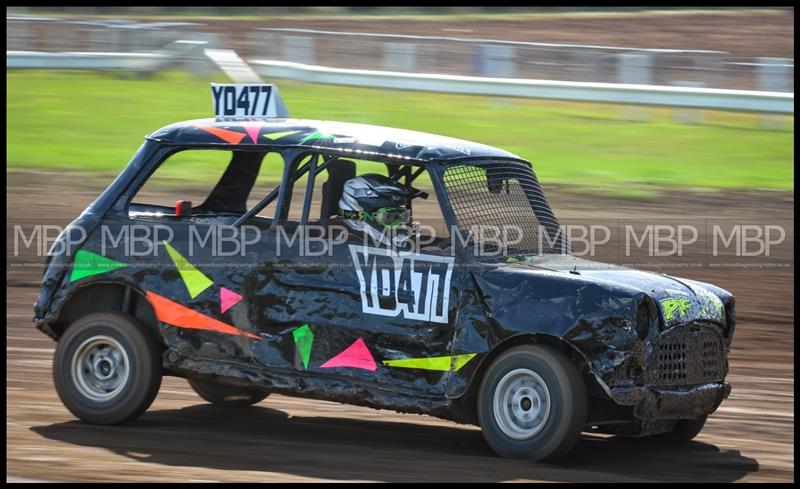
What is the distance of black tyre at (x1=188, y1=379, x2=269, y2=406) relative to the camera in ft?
28.9

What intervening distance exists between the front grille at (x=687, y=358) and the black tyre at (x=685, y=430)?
35cm

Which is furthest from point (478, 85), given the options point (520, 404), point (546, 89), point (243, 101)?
point (520, 404)

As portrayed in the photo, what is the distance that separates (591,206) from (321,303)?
8.96m

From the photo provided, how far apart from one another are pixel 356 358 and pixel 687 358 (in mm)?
1878

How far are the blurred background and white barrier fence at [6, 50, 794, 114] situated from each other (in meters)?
0.03

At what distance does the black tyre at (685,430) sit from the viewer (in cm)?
775

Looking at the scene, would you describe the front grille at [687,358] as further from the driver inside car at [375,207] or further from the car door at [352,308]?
the driver inside car at [375,207]

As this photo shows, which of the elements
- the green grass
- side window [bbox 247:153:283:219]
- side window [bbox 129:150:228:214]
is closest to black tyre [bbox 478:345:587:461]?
side window [bbox 247:153:283:219]

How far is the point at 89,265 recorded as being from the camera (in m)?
7.95

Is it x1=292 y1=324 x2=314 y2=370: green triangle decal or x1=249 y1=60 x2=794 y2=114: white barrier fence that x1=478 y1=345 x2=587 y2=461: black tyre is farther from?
x1=249 y1=60 x2=794 y2=114: white barrier fence

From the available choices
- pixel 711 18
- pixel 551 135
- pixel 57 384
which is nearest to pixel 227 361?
pixel 57 384

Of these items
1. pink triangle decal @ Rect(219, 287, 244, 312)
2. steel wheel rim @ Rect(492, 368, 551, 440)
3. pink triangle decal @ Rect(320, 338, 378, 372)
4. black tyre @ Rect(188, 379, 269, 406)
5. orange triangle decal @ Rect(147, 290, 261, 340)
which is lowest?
black tyre @ Rect(188, 379, 269, 406)

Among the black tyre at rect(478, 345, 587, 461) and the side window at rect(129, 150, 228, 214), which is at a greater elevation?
the side window at rect(129, 150, 228, 214)

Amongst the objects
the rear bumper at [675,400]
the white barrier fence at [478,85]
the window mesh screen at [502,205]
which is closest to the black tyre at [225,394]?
the window mesh screen at [502,205]
